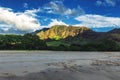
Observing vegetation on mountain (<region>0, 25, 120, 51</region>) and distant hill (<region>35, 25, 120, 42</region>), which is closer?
vegetation on mountain (<region>0, 25, 120, 51</region>)

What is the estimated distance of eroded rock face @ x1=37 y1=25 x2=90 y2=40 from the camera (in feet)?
145

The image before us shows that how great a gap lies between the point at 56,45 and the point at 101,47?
22.4 ft

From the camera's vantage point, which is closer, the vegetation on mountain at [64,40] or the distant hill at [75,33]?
the vegetation on mountain at [64,40]

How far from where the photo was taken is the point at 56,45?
37469mm

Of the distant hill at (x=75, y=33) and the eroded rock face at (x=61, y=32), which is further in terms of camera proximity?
the distant hill at (x=75, y=33)

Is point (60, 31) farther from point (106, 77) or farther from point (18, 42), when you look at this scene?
point (106, 77)

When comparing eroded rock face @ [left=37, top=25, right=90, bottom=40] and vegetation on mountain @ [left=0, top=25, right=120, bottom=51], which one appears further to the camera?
eroded rock face @ [left=37, top=25, right=90, bottom=40]

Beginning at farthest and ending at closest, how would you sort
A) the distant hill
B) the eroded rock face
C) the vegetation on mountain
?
the distant hill → the eroded rock face → the vegetation on mountain

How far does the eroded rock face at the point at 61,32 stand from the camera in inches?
1734

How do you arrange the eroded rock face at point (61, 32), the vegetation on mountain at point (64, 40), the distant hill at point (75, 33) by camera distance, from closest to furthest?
1. the vegetation on mountain at point (64, 40)
2. the eroded rock face at point (61, 32)
3. the distant hill at point (75, 33)

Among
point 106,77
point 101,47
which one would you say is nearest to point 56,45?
point 101,47

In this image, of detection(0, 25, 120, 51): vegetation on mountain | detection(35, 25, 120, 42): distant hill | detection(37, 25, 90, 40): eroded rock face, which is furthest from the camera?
detection(35, 25, 120, 42): distant hill

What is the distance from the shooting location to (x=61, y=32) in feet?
153

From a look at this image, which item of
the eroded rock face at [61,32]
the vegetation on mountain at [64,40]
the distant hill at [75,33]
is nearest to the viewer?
the vegetation on mountain at [64,40]
